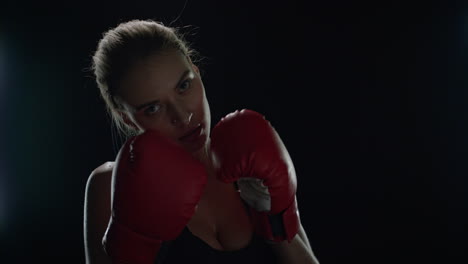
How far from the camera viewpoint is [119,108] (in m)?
1.00

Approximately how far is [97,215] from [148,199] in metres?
0.34

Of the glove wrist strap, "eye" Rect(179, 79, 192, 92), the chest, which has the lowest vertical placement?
the chest

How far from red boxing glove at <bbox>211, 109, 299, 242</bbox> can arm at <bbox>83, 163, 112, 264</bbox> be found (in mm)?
377

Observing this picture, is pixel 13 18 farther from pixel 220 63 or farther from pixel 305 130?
pixel 305 130

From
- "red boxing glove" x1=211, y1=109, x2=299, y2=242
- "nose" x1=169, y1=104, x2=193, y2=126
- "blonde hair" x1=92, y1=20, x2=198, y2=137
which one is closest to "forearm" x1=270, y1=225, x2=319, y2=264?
"red boxing glove" x1=211, y1=109, x2=299, y2=242

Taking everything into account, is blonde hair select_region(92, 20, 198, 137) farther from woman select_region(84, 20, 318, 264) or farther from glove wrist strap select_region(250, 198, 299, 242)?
glove wrist strap select_region(250, 198, 299, 242)

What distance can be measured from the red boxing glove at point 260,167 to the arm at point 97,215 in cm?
38

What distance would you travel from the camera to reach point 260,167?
85 centimetres

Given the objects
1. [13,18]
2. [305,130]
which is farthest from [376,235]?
[13,18]

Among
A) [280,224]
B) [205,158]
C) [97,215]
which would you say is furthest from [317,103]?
[97,215]

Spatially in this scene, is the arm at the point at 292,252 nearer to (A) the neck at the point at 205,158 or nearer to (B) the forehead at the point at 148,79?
(A) the neck at the point at 205,158

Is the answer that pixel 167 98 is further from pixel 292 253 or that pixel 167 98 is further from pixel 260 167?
pixel 292 253

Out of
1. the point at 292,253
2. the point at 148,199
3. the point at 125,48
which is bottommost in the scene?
the point at 292,253

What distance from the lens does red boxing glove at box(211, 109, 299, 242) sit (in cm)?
85
